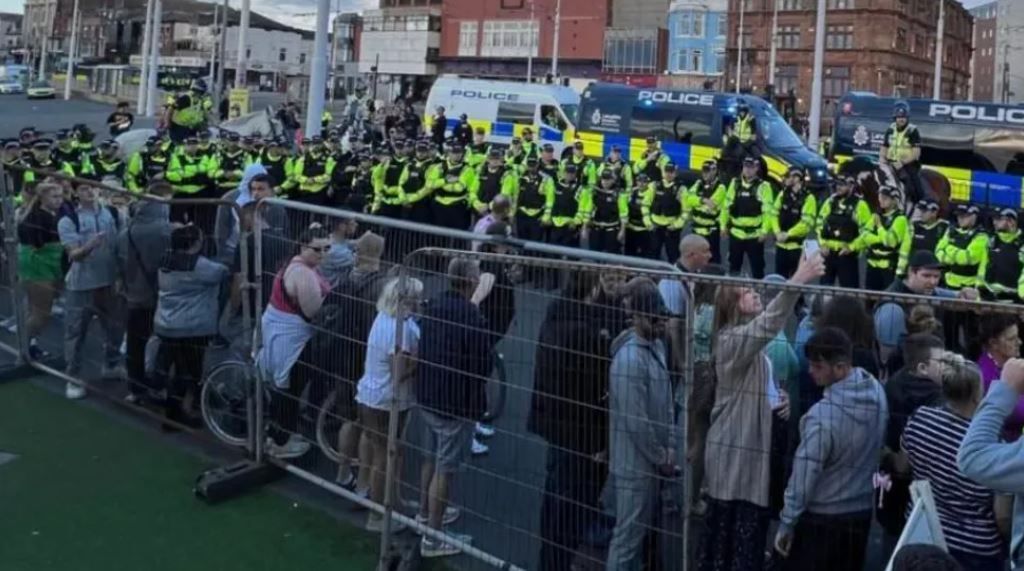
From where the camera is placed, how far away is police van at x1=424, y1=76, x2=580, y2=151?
98.4 feet

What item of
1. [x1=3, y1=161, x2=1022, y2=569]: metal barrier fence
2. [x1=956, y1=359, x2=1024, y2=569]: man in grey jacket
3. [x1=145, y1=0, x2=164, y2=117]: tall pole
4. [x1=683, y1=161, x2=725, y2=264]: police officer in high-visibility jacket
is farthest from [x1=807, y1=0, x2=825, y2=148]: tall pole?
[x1=145, y1=0, x2=164, y2=117]: tall pole

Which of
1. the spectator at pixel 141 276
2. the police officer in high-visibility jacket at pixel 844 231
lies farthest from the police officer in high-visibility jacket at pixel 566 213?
the spectator at pixel 141 276

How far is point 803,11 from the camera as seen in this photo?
81375 mm

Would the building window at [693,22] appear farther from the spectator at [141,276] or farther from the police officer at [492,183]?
the spectator at [141,276]

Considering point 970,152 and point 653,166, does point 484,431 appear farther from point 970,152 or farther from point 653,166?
point 970,152

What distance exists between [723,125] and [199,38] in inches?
4066

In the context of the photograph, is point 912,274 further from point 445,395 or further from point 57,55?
point 57,55

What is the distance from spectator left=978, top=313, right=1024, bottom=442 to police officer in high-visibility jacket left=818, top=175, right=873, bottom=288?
28.3ft

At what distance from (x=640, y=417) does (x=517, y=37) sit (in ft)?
271

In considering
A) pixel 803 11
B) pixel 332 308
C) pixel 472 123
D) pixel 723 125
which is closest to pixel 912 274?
pixel 332 308

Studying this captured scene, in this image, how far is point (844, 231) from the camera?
1305 centimetres

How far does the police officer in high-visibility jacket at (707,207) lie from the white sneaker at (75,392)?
916 cm

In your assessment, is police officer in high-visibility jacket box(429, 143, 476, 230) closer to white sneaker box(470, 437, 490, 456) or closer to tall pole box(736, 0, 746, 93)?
white sneaker box(470, 437, 490, 456)

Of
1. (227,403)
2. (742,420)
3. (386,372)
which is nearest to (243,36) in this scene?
(227,403)
